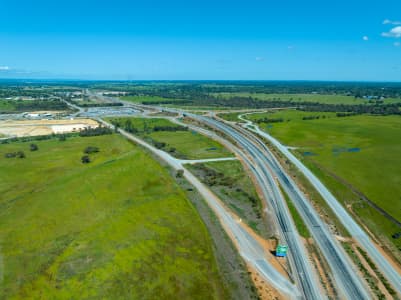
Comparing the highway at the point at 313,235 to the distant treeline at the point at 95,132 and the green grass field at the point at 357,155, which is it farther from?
the distant treeline at the point at 95,132

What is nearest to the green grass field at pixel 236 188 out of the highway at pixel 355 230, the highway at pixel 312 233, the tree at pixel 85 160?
the highway at pixel 312 233

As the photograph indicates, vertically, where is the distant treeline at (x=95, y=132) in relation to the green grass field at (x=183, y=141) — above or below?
above

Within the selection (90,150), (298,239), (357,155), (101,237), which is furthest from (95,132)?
(357,155)

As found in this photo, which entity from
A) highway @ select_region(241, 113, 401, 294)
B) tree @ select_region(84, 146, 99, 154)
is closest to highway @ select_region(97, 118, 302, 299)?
highway @ select_region(241, 113, 401, 294)

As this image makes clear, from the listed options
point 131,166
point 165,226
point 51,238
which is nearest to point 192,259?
point 165,226

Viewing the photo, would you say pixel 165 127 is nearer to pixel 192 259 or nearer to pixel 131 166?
pixel 131 166

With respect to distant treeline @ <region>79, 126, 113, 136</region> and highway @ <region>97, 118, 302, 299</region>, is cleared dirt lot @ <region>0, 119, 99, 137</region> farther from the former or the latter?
highway @ <region>97, 118, 302, 299</region>
